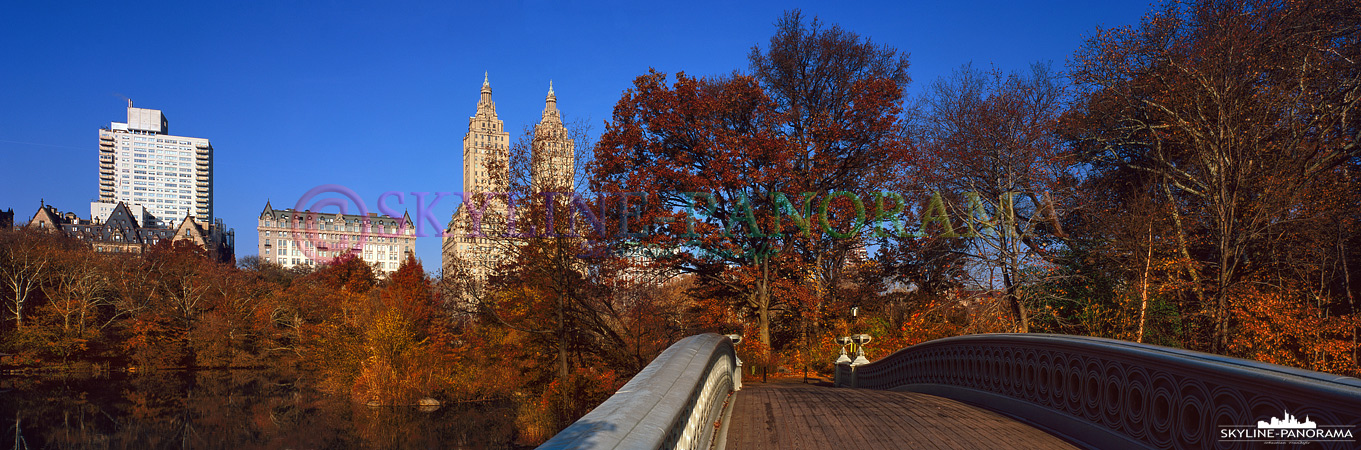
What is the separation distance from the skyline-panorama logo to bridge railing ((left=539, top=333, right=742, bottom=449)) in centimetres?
284

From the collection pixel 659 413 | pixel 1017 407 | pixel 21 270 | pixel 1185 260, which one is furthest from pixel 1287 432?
pixel 21 270

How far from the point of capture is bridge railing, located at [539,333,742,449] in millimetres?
2318

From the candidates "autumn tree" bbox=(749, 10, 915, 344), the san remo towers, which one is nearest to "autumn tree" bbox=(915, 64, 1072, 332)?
"autumn tree" bbox=(749, 10, 915, 344)

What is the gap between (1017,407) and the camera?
695 cm

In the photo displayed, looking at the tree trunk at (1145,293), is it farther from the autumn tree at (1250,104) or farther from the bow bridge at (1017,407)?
the bow bridge at (1017,407)

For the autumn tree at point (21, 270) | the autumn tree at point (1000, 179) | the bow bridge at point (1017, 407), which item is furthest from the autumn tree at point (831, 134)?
the autumn tree at point (21, 270)

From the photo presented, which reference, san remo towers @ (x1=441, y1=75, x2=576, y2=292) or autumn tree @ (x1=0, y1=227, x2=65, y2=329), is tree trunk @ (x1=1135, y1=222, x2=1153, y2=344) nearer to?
san remo towers @ (x1=441, y1=75, x2=576, y2=292)

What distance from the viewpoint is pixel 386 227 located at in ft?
475

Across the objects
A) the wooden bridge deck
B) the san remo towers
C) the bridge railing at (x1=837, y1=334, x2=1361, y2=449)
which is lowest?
the wooden bridge deck

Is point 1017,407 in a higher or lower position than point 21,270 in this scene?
lower

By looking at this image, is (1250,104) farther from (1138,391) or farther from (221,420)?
(221,420)

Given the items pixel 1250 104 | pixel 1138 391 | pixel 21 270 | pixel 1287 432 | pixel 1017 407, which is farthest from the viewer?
pixel 21 270

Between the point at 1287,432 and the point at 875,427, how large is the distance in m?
3.17

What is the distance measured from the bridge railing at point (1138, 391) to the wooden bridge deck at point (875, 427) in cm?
31
